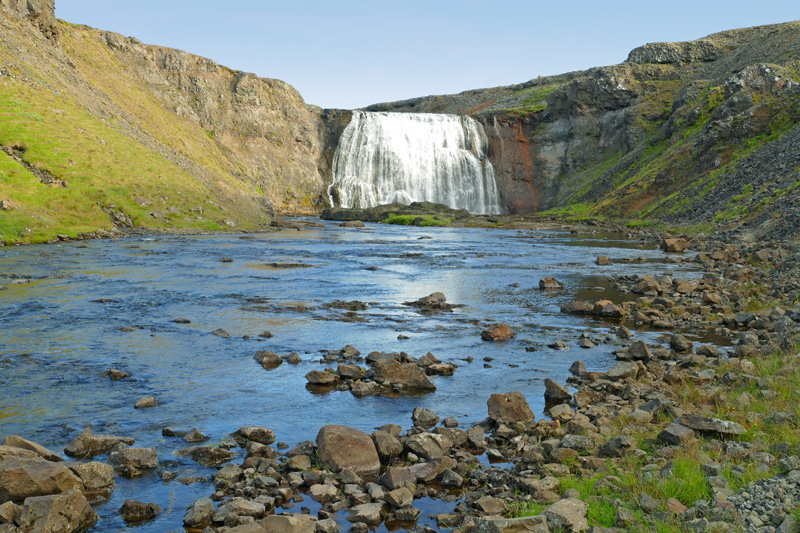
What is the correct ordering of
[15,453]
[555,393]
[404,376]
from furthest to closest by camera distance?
[404,376]
[555,393]
[15,453]

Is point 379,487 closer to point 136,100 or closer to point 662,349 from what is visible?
point 662,349

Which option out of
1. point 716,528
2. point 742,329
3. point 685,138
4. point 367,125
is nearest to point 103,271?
point 742,329

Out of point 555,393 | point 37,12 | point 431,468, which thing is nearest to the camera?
point 431,468

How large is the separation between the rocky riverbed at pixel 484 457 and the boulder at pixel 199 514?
19 millimetres

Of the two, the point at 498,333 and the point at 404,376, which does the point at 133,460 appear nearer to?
the point at 404,376

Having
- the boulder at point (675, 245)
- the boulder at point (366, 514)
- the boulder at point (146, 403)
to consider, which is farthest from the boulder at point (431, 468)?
the boulder at point (675, 245)

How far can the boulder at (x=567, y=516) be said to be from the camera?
6861mm

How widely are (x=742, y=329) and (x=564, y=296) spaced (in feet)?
26.6

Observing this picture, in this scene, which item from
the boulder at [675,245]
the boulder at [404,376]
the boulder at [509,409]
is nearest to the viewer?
the boulder at [509,409]

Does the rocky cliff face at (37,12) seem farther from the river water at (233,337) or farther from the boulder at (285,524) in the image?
the boulder at (285,524)

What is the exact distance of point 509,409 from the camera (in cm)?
1120

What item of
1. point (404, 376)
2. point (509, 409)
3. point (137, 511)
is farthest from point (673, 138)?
point (137, 511)

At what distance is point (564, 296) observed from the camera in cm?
2559

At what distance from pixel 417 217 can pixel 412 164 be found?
26.9 m
